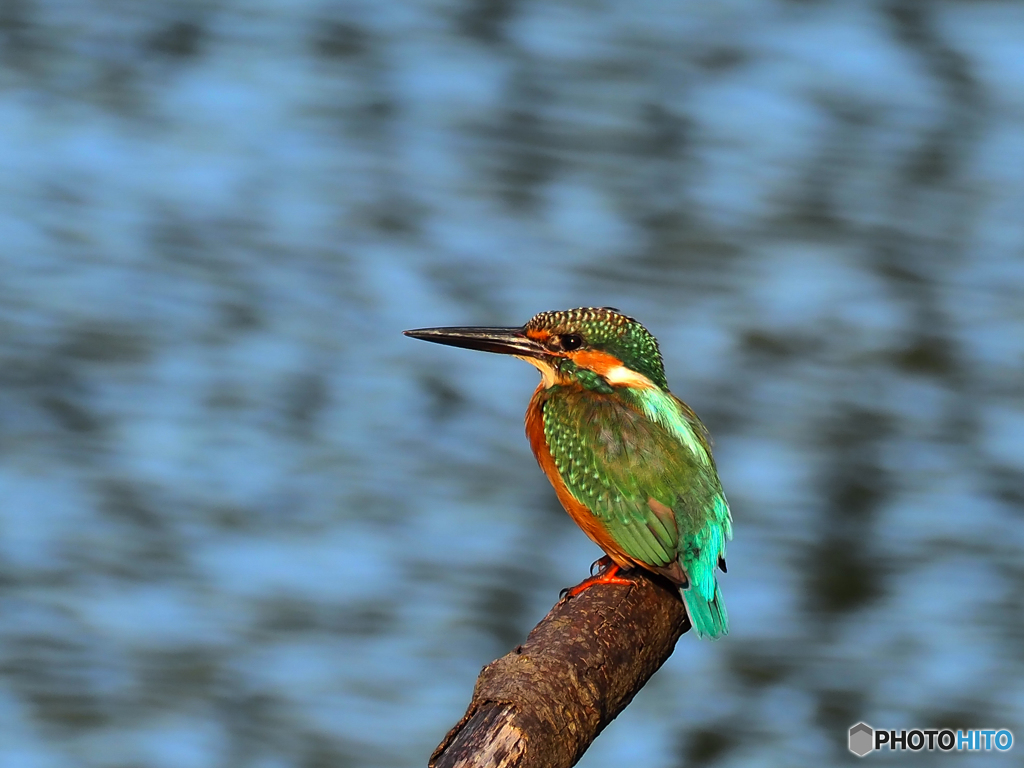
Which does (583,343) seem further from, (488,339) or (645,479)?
(645,479)

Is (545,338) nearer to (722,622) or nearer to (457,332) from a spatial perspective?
(457,332)

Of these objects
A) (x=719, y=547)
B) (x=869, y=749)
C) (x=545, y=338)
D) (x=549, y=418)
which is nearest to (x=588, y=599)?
(x=719, y=547)

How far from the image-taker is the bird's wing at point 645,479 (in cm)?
186

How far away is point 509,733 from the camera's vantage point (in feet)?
4.19

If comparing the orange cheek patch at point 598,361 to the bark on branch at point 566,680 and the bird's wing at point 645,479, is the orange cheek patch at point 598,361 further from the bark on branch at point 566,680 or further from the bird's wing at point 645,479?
the bark on branch at point 566,680

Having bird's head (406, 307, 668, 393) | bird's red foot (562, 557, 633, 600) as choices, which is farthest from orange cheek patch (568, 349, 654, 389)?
bird's red foot (562, 557, 633, 600)

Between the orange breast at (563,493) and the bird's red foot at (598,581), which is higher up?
the orange breast at (563,493)

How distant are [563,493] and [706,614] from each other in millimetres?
360

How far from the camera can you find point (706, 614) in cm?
178

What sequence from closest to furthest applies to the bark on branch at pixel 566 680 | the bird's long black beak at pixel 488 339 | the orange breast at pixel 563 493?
1. the bark on branch at pixel 566 680
2. the orange breast at pixel 563 493
3. the bird's long black beak at pixel 488 339

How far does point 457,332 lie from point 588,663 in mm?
794

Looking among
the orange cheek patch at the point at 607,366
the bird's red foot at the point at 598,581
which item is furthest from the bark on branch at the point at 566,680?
the orange cheek patch at the point at 607,366

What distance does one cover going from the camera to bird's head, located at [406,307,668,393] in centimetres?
211

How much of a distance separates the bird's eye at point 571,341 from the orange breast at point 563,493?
0.11 meters
